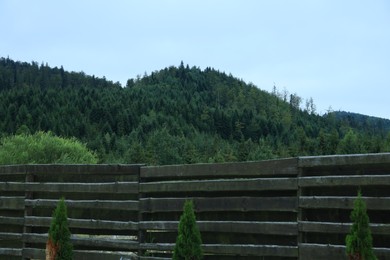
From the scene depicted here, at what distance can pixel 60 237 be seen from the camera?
834 centimetres

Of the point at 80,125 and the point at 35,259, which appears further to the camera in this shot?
the point at 80,125

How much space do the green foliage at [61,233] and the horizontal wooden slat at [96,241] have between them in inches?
13.1

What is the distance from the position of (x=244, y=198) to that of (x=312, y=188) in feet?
3.07

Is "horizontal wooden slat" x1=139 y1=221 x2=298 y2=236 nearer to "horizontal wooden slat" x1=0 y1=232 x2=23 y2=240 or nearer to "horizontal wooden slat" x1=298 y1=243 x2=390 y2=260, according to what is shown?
"horizontal wooden slat" x1=298 y1=243 x2=390 y2=260

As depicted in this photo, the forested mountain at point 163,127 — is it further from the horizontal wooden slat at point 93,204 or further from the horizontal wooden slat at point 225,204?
the horizontal wooden slat at point 225,204

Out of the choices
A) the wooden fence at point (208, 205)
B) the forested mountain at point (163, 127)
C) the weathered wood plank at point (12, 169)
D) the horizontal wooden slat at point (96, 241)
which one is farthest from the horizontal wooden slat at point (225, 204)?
the forested mountain at point (163, 127)

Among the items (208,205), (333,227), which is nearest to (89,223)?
(208,205)

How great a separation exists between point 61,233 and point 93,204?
2.13ft

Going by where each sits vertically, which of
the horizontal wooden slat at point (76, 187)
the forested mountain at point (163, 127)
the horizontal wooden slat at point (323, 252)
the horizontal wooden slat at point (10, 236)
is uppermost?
the forested mountain at point (163, 127)

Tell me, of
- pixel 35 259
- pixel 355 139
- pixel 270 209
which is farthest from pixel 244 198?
pixel 355 139

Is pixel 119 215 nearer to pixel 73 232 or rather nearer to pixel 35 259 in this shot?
pixel 73 232

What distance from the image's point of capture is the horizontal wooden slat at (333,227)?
5.95 metres

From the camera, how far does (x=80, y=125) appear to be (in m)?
134

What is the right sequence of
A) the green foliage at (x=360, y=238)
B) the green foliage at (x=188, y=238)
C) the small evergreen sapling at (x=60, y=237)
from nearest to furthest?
the green foliage at (x=360, y=238)
the green foliage at (x=188, y=238)
the small evergreen sapling at (x=60, y=237)
